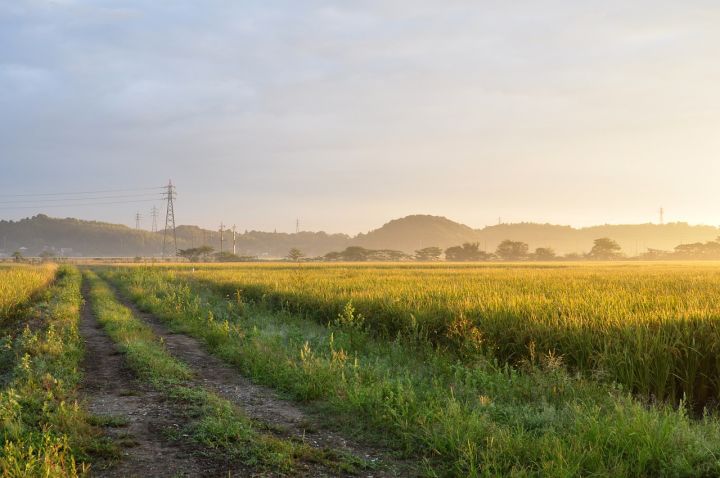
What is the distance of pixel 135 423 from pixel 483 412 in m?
4.66

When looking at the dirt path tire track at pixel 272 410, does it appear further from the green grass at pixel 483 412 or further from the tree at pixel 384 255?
the tree at pixel 384 255

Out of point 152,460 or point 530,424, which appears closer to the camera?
point 152,460

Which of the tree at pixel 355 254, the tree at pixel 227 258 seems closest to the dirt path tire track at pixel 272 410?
the tree at pixel 227 258

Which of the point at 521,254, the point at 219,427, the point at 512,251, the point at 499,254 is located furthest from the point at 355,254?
the point at 219,427

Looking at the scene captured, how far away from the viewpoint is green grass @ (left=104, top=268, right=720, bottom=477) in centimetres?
516

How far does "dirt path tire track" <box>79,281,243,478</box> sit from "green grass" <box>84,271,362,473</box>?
20 centimetres

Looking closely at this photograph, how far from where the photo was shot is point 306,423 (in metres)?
6.98

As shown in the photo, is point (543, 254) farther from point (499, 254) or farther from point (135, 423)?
point (135, 423)

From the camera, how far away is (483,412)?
22.7 ft

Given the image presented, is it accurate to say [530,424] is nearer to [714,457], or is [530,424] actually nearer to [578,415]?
[578,415]

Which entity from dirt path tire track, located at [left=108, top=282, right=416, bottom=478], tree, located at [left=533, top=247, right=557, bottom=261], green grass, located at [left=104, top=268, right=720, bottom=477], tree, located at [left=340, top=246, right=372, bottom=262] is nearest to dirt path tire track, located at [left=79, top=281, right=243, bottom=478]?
dirt path tire track, located at [left=108, top=282, right=416, bottom=478]

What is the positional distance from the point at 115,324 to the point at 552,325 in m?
12.1

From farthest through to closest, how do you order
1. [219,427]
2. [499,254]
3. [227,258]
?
[499,254] → [227,258] → [219,427]

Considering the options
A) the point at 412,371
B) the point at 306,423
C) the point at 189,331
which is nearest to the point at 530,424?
the point at 306,423
